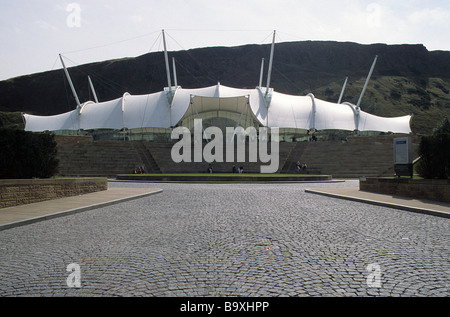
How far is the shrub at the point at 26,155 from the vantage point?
10.7 meters

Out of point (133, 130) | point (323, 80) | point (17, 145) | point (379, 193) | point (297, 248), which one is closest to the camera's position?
point (297, 248)

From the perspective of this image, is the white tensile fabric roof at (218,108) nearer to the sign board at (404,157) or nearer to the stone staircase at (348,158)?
the stone staircase at (348,158)

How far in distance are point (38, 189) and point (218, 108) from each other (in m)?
41.9

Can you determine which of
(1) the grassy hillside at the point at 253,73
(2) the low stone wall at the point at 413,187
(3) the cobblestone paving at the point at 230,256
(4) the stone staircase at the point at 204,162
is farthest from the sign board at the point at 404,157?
(1) the grassy hillside at the point at 253,73

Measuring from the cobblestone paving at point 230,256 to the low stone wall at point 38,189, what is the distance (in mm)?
2552

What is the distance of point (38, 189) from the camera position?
11047 mm

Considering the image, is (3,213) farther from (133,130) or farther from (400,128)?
(400,128)

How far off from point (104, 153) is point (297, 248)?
94.4ft

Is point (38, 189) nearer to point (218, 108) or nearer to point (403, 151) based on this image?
point (403, 151)

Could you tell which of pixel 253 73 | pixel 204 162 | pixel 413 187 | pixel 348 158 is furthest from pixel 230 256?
pixel 253 73

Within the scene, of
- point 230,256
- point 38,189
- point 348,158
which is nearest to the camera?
point 230,256

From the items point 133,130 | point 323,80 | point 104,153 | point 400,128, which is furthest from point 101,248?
point 323,80

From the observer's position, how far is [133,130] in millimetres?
51750

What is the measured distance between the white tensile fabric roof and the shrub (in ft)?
112
